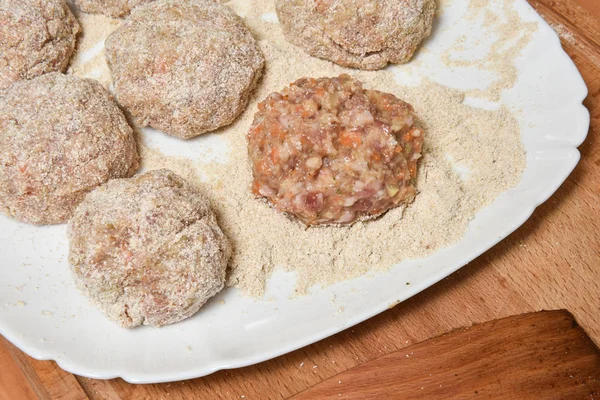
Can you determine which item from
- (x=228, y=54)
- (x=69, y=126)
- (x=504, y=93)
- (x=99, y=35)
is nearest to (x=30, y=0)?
(x=99, y=35)

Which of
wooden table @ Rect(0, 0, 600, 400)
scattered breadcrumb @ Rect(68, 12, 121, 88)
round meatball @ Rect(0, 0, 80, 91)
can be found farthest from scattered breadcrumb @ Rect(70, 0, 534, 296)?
round meatball @ Rect(0, 0, 80, 91)

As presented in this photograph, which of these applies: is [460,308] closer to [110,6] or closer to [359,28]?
[359,28]

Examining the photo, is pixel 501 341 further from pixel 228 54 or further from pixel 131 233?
pixel 228 54

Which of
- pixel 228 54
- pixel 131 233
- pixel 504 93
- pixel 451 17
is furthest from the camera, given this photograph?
pixel 451 17

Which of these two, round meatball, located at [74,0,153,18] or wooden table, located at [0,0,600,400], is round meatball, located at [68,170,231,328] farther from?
round meatball, located at [74,0,153,18]

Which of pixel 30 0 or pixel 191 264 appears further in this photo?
pixel 30 0

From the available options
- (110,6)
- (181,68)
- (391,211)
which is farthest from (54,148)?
(391,211)

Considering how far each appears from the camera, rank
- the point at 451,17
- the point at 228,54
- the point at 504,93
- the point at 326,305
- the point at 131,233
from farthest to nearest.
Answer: the point at 451,17, the point at 504,93, the point at 228,54, the point at 326,305, the point at 131,233
